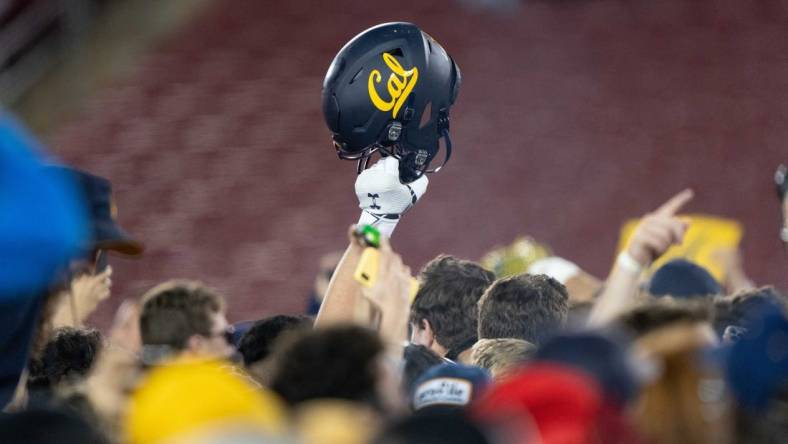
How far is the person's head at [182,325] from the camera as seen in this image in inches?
124

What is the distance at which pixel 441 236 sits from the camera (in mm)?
8102

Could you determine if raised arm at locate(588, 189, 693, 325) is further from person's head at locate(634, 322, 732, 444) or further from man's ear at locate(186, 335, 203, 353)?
man's ear at locate(186, 335, 203, 353)

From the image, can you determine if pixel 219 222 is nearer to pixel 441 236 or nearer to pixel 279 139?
pixel 279 139

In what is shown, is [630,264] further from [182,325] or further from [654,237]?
[182,325]

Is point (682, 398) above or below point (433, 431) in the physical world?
above

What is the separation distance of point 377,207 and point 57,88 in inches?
217

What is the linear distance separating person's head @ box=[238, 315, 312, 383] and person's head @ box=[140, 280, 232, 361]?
142 millimetres

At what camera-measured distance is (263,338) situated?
11.1 ft

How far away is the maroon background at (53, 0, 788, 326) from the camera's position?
805 cm

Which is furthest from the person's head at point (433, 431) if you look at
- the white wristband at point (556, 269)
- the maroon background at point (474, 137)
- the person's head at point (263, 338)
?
the maroon background at point (474, 137)

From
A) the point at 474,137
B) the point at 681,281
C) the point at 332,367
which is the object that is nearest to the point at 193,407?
the point at 332,367

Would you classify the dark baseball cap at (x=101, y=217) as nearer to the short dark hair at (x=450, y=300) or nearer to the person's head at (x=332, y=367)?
the short dark hair at (x=450, y=300)

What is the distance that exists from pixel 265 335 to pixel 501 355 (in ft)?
1.81

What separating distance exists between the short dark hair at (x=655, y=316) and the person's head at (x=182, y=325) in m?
1.18
